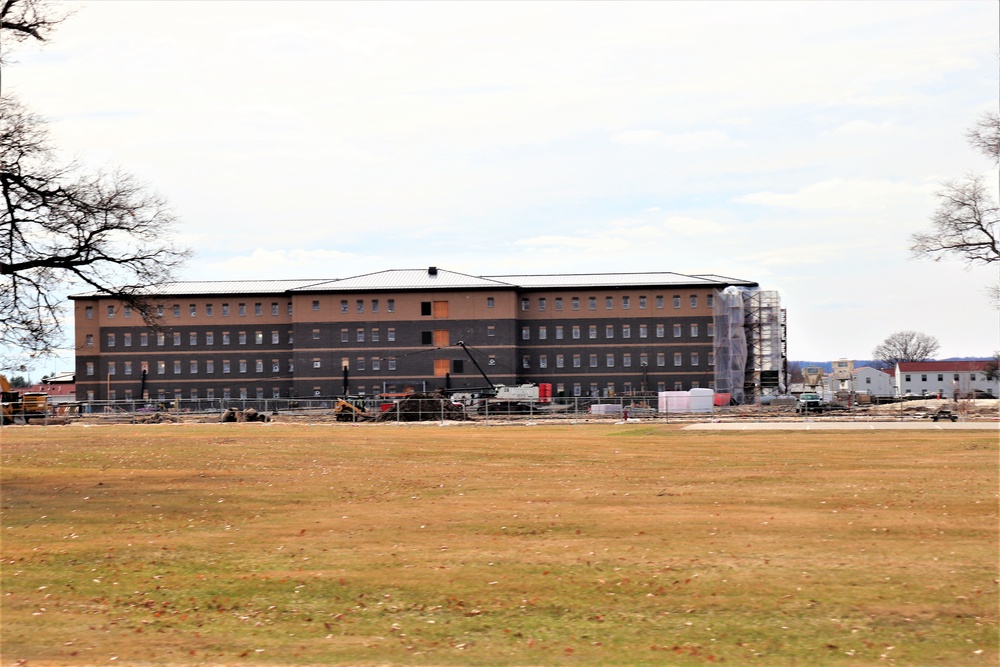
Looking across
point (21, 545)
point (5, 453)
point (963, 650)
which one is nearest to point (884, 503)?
point (963, 650)

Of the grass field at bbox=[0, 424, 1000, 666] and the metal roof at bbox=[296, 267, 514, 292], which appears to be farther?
the metal roof at bbox=[296, 267, 514, 292]

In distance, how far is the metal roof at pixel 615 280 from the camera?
396 ft

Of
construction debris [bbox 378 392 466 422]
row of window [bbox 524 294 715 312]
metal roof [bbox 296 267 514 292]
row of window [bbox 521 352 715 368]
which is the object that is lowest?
construction debris [bbox 378 392 466 422]

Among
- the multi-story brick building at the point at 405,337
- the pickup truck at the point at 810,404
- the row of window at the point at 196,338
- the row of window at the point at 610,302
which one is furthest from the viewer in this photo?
the row of window at the point at 196,338

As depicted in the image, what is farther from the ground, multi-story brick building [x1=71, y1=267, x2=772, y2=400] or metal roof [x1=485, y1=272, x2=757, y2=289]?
metal roof [x1=485, y1=272, x2=757, y2=289]

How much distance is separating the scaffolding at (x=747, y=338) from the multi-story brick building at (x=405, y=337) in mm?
4180

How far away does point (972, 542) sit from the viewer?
1689 cm

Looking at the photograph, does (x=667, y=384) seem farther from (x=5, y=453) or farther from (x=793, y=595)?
(x=793, y=595)

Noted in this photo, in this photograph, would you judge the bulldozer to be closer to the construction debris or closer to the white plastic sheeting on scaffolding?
the construction debris

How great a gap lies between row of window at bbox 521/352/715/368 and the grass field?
3568 inches

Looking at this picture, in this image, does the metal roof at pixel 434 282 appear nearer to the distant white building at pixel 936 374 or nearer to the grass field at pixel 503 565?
the distant white building at pixel 936 374

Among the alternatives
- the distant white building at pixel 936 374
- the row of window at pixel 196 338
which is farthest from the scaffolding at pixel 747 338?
the distant white building at pixel 936 374

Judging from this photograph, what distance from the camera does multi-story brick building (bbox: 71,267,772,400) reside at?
118m

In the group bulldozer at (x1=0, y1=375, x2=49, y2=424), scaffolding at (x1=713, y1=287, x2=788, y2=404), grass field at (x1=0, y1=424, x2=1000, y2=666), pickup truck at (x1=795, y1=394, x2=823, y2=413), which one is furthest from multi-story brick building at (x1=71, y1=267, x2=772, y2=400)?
grass field at (x1=0, y1=424, x2=1000, y2=666)
